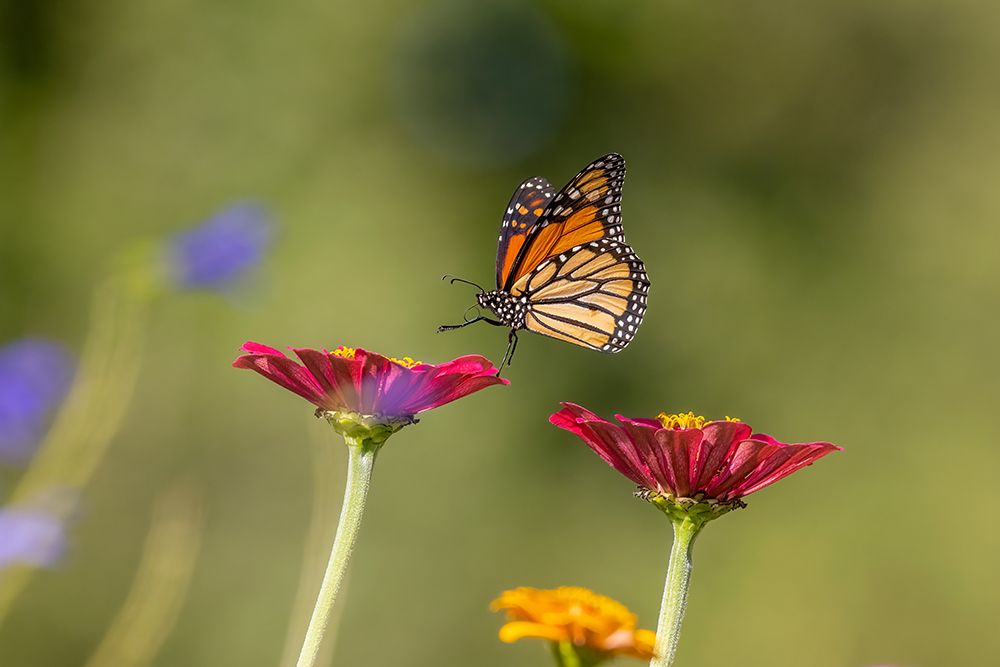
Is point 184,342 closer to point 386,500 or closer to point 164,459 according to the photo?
point 164,459

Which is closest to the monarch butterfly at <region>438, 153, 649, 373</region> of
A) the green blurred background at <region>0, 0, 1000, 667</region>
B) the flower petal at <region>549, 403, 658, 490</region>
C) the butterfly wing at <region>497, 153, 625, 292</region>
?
the butterfly wing at <region>497, 153, 625, 292</region>

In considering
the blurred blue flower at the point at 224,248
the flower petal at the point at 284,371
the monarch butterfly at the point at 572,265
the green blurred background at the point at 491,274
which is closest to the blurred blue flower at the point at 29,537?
the flower petal at the point at 284,371

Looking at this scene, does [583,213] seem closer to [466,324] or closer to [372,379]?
[466,324]

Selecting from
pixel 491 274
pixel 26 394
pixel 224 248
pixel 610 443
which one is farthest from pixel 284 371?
pixel 491 274

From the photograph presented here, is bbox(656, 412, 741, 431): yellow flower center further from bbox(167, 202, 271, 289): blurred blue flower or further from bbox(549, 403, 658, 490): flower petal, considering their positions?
bbox(167, 202, 271, 289): blurred blue flower

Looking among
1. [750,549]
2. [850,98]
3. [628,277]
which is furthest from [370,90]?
[628,277]
